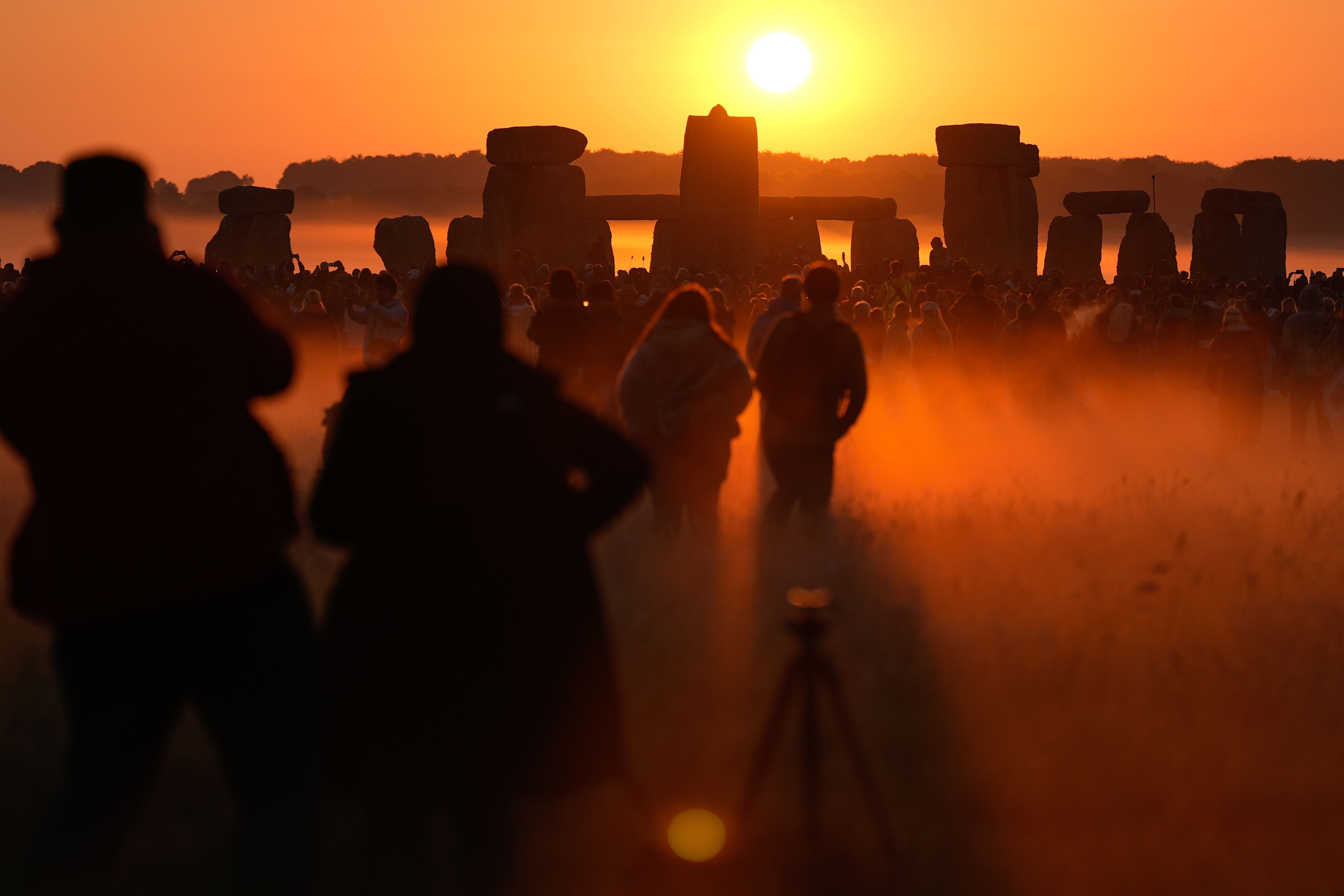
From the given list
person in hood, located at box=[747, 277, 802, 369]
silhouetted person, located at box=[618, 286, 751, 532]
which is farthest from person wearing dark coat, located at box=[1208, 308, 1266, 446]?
silhouetted person, located at box=[618, 286, 751, 532]

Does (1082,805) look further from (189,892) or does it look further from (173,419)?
(173,419)

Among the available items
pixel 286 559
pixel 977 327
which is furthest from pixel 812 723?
pixel 977 327

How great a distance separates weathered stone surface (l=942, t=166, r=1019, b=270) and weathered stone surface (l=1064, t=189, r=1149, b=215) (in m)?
4.52

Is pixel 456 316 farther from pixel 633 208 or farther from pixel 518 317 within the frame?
pixel 633 208

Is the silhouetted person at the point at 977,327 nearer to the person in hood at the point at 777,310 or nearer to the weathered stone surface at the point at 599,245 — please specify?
the person in hood at the point at 777,310

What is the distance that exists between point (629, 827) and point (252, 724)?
4.86ft

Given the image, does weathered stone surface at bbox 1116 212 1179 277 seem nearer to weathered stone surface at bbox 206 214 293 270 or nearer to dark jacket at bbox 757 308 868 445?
weathered stone surface at bbox 206 214 293 270

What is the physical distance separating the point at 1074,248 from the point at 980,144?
17.2 ft

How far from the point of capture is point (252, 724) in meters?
3.28

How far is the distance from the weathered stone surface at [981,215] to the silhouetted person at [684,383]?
81.6 ft

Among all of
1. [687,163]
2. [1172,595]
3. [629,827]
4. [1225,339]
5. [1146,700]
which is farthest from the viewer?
[687,163]

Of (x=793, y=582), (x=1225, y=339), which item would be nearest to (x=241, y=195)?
(x=1225, y=339)

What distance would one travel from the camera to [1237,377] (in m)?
12.4

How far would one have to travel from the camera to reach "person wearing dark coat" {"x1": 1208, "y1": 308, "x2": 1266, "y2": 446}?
488 inches
